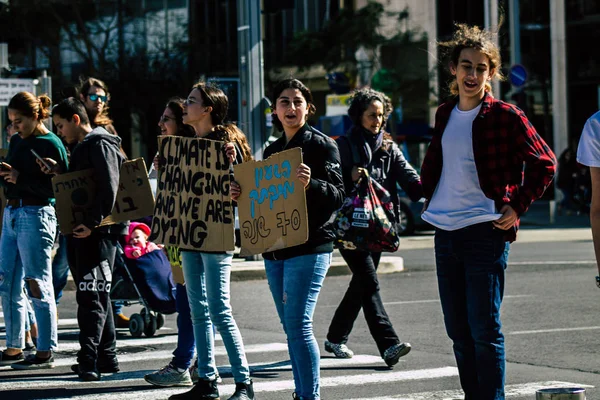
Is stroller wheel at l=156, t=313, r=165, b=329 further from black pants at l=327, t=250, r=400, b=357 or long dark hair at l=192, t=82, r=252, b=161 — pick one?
long dark hair at l=192, t=82, r=252, b=161

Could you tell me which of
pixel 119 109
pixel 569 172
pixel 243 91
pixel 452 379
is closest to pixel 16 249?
pixel 452 379

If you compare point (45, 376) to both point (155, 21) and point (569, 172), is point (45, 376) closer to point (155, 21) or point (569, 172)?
point (569, 172)

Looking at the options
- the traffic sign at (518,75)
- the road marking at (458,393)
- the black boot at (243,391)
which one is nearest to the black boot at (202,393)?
the black boot at (243,391)

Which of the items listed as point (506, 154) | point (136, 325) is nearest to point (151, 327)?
point (136, 325)

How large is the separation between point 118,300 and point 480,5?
36755mm

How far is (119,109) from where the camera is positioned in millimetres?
43469

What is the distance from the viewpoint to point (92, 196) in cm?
812

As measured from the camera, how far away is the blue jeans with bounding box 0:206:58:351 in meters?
8.34

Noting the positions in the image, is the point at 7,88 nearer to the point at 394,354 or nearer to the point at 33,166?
the point at 33,166

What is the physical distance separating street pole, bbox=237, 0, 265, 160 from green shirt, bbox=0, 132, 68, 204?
8.10 meters

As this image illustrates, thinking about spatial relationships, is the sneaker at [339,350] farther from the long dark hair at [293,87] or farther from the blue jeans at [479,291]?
the blue jeans at [479,291]

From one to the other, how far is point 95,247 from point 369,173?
6.97 feet

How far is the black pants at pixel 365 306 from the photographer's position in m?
8.51

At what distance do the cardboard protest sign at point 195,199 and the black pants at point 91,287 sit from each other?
92 cm
